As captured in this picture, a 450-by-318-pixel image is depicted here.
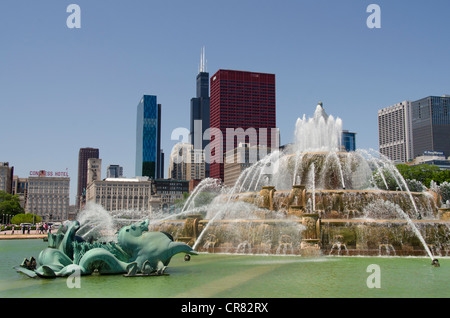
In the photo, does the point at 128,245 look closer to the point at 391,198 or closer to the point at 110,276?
the point at 110,276

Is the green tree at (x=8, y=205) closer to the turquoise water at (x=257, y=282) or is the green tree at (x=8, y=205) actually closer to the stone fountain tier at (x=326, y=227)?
the stone fountain tier at (x=326, y=227)

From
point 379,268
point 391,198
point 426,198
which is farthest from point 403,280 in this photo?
point 426,198

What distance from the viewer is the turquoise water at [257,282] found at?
1295cm

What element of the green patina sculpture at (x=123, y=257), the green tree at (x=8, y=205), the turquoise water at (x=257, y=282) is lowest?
the green tree at (x=8, y=205)

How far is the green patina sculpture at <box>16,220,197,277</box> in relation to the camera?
643 inches

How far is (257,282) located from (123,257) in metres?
5.26

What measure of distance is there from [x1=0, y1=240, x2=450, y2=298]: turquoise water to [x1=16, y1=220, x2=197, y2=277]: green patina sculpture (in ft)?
1.52

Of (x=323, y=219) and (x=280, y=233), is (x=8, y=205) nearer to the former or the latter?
(x=280, y=233)

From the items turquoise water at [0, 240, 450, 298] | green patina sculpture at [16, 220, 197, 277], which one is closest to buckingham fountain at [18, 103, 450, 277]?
green patina sculpture at [16, 220, 197, 277]

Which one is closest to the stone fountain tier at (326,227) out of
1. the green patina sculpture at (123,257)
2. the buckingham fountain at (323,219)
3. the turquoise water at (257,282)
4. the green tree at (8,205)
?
the buckingham fountain at (323,219)

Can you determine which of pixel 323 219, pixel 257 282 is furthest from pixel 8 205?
pixel 257 282

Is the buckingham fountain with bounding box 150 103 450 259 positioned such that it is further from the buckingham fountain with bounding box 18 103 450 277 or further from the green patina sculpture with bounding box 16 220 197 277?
the green patina sculpture with bounding box 16 220 197 277

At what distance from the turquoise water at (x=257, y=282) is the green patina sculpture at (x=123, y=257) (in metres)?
0.46
